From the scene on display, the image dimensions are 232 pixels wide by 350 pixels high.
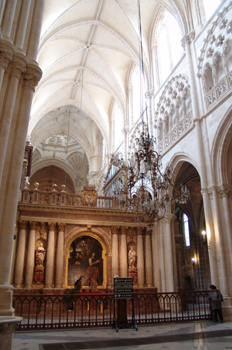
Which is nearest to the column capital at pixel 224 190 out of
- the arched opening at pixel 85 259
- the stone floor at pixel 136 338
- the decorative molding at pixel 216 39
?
the stone floor at pixel 136 338

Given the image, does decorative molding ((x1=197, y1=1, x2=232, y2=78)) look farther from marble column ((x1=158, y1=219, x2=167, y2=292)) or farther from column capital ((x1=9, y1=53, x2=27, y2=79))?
column capital ((x1=9, y1=53, x2=27, y2=79))

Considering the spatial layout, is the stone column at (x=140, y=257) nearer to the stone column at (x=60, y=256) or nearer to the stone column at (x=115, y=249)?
the stone column at (x=115, y=249)

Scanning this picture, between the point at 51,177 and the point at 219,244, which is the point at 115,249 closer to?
the point at 219,244

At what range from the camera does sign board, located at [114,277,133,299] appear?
7.49 meters

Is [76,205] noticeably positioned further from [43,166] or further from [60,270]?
[43,166]

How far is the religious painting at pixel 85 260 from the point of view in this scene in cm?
1373

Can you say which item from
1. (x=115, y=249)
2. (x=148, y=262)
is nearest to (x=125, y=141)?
(x=115, y=249)

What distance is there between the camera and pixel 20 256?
41.1 ft

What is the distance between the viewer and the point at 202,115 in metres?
11.0

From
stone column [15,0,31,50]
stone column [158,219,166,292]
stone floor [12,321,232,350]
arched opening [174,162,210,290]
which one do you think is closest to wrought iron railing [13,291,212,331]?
stone floor [12,321,232,350]

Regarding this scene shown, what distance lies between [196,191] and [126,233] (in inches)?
303

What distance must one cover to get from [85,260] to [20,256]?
3.01m

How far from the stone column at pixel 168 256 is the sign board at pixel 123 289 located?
5.87 meters

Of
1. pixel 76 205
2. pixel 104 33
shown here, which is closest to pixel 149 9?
pixel 104 33
